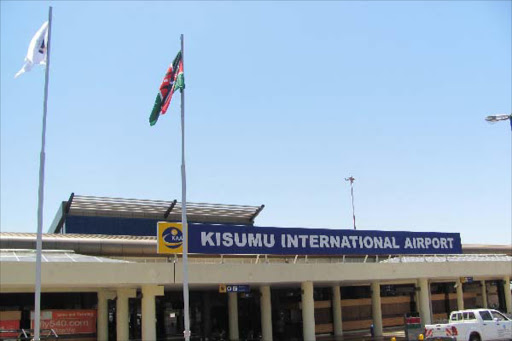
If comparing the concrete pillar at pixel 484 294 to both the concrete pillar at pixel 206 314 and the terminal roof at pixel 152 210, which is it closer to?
the terminal roof at pixel 152 210

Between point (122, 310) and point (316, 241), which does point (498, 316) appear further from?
point (122, 310)

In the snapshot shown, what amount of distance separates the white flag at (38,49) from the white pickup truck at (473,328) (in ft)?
61.6

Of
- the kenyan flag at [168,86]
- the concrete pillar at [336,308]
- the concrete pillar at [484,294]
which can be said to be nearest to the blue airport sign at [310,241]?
the concrete pillar at [336,308]

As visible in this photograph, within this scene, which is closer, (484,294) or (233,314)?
(233,314)

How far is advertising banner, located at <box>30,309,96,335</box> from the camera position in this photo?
25672 millimetres

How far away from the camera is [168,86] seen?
771 inches

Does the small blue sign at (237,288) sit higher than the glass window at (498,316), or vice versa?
the small blue sign at (237,288)

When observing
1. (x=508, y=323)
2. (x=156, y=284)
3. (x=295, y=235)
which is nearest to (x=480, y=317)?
(x=508, y=323)

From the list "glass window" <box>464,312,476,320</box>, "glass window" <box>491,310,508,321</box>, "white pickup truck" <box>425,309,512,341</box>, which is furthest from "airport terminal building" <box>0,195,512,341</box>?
"glass window" <box>491,310,508,321</box>

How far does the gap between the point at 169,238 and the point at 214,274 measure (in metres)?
2.54

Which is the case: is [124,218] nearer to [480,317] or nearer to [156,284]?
[156,284]

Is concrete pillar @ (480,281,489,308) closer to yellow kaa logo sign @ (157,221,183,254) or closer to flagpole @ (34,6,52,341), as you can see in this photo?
yellow kaa logo sign @ (157,221,183,254)

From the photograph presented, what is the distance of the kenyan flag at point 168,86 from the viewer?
19203 millimetres

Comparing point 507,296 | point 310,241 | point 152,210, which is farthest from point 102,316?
point 507,296
